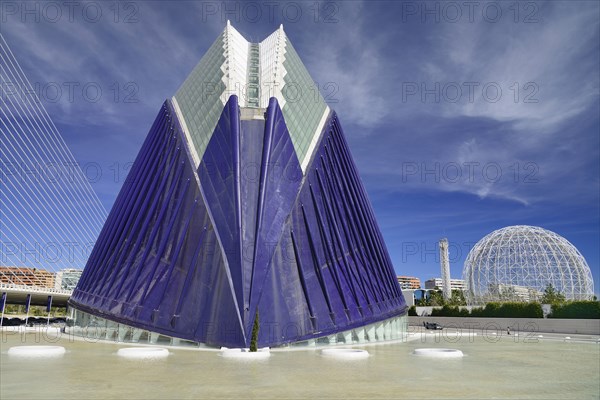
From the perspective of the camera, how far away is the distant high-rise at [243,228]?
81.4 feet

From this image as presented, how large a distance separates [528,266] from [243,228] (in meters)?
55.0

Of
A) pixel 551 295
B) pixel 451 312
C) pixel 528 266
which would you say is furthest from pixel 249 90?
pixel 551 295

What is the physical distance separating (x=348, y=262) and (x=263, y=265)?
7.04 meters

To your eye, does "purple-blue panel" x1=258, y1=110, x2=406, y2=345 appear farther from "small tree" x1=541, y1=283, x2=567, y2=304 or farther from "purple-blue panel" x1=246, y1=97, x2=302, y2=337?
"small tree" x1=541, y1=283, x2=567, y2=304

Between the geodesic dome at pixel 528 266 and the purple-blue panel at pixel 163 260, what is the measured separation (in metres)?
55.6

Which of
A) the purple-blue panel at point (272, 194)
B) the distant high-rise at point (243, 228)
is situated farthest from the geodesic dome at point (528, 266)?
the purple-blue panel at point (272, 194)

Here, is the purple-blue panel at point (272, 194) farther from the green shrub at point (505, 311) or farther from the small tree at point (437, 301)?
the small tree at point (437, 301)

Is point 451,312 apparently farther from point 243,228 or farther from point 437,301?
point 243,228

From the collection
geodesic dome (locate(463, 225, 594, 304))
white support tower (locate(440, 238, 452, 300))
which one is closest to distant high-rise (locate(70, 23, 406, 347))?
geodesic dome (locate(463, 225, 594, 304))

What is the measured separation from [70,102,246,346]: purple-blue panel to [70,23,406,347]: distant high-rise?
9cm

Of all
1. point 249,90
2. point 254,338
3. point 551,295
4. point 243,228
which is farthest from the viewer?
point 551,295

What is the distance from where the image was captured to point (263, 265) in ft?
83.4

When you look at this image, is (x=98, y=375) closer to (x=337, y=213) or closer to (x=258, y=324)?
(x=258, y=324)

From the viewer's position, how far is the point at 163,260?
27516mm
